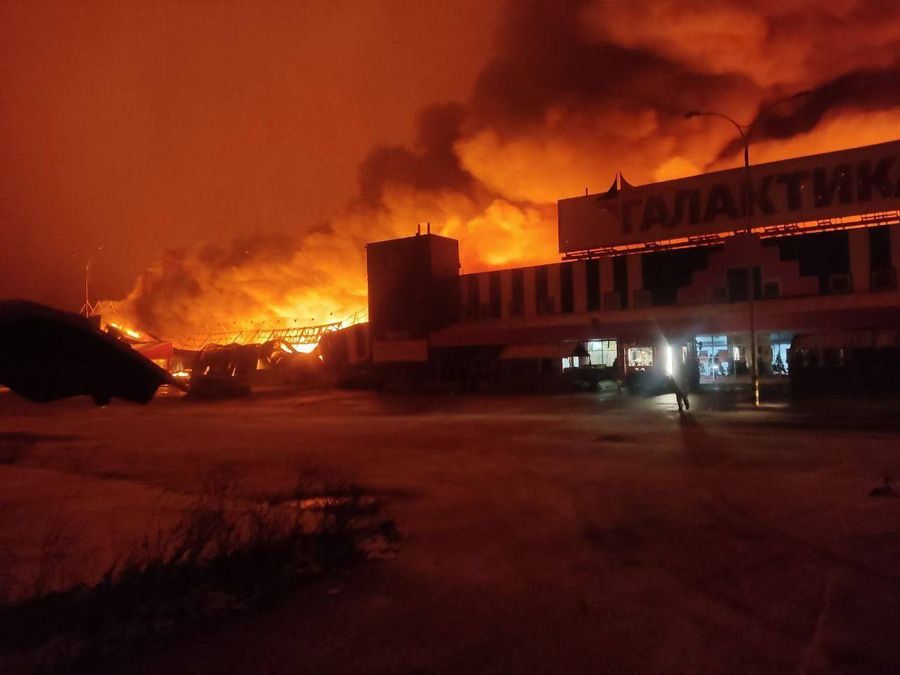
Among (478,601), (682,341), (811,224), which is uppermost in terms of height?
(811,224)

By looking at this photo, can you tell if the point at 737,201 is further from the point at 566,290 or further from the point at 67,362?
the point at 67,362

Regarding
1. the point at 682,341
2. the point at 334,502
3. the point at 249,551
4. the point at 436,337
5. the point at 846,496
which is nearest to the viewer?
the point at 249,551

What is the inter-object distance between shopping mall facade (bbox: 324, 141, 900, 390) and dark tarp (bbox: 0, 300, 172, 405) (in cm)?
2856

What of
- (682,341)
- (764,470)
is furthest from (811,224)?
(764,470)

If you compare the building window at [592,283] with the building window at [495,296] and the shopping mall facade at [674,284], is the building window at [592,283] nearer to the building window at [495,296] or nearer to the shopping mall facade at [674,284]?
the shopping mall facade at [674,284]

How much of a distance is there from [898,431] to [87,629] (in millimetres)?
16743

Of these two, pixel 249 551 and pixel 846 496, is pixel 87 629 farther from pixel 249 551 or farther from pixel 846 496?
pixel 846 496

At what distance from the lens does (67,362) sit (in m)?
3.74

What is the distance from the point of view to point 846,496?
32.3 feet

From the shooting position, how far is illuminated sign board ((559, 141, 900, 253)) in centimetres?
3312

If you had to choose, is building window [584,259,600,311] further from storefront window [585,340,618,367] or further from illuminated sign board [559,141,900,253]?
storefront window [585,340,618,367]

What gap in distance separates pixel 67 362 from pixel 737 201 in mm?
35424

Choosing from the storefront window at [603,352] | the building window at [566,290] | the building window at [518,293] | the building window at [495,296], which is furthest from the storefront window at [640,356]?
the building window at [495,296]

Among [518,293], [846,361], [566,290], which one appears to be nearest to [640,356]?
[566,290]
